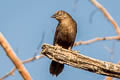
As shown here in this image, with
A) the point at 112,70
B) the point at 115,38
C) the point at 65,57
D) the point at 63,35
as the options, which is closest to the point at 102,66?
the point at 112,70

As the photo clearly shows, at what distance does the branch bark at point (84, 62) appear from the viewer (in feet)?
13.2

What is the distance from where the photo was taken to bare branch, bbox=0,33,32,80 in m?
4.96

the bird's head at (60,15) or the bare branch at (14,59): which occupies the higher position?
the bird's head at (60,15)

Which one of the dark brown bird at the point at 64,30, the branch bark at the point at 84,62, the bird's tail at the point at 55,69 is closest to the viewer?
the branch bark at the point at 84,62

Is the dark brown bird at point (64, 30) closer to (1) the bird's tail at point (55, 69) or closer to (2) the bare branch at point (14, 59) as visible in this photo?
(1) the bird's tail at point (55, 69)

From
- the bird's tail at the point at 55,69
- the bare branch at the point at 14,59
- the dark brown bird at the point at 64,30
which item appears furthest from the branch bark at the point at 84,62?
the dark brown bird at the point at 64,30

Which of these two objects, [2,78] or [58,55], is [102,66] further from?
[2,78]

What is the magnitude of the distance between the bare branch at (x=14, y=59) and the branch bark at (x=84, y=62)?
936 mm

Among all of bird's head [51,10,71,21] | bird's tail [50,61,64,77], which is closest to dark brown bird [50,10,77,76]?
bird's head [51,10,71,21]

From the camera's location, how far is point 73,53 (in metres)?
4.09

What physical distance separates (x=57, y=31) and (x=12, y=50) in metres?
1.14

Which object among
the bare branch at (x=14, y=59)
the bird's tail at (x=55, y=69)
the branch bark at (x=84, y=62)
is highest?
the branch bark at (x=84, y=62)

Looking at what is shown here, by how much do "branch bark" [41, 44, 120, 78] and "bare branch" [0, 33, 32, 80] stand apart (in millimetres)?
936

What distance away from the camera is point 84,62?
13.3 feet
